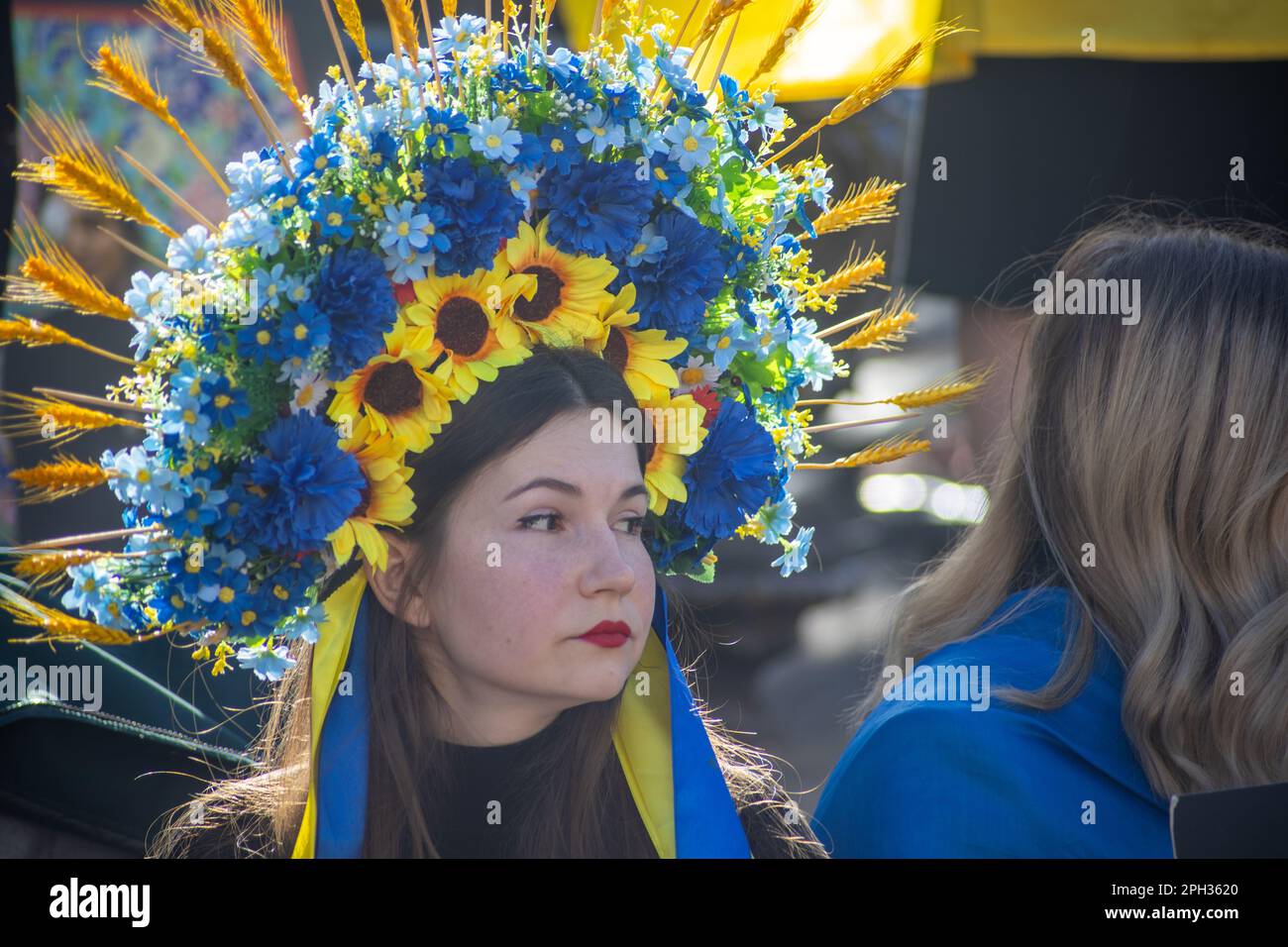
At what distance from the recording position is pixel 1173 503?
190cm

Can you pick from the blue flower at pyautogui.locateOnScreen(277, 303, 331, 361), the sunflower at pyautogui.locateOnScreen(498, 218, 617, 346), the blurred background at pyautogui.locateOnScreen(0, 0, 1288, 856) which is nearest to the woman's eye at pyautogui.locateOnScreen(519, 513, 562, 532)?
the sunflower at pyautogui.locateOnScreen(498, 218, 617, 346)

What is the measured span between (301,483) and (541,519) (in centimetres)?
29

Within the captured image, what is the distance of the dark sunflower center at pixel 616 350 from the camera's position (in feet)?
5.80

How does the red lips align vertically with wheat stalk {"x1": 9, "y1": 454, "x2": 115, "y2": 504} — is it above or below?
below

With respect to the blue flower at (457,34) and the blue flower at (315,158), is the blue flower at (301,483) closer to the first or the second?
the blue flower at (315,158)

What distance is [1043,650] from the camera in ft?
6.28

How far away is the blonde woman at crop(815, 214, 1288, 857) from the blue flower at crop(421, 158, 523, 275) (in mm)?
815

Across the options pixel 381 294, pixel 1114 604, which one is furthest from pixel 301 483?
pixel 1114 604

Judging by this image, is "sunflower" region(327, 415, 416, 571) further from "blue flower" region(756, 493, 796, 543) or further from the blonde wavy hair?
the blonde wavy hair

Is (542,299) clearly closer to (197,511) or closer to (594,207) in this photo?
(594,207)

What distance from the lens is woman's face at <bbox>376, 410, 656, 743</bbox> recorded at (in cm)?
167

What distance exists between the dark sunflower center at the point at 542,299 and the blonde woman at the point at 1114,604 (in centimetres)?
70

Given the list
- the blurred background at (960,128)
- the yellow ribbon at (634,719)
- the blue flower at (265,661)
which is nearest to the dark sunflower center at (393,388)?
the yellow ribbon at (634,719)
